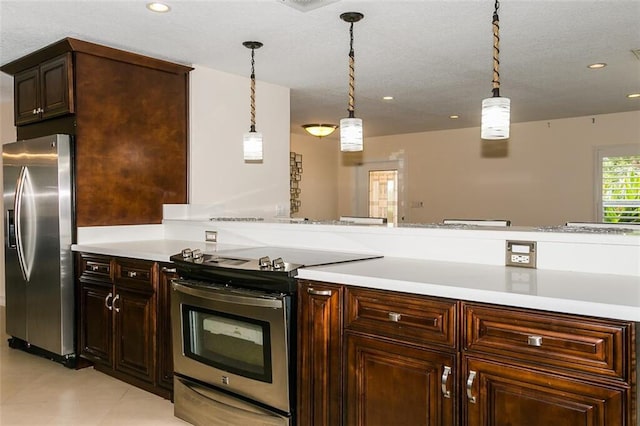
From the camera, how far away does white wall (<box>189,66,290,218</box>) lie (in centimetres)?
420

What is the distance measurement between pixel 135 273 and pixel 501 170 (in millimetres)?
5458

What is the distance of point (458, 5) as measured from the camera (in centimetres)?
283

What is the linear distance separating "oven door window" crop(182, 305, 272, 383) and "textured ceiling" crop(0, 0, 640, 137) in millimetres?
1659

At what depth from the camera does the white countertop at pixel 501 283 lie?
1.54 metres

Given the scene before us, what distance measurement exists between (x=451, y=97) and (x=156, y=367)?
3860 mm

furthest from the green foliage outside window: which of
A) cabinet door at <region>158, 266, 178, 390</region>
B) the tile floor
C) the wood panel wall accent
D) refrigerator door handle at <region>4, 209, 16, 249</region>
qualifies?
refrigerator door handle at <region>4, 209, 16, 249</region>

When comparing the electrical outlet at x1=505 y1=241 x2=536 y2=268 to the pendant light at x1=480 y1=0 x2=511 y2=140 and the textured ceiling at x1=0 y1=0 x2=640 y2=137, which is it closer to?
the pendant light at x1=480 y1=0 x2=511 y2=140

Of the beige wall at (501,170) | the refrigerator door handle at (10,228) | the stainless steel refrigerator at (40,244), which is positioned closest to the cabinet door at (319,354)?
the stainless steel refrigerator at (40,244)

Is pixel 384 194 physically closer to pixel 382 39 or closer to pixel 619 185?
pixel 619 185

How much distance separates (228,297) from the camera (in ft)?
7.83

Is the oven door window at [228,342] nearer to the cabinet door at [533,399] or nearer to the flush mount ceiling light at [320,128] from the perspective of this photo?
the cabinet door at [533,399]

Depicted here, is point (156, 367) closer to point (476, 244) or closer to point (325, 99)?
point (476, 244)

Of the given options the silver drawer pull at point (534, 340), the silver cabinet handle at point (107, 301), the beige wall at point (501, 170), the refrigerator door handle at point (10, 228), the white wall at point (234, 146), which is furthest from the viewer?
the beige wall at point (501, 170)

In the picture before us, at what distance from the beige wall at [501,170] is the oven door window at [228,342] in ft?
17.6
